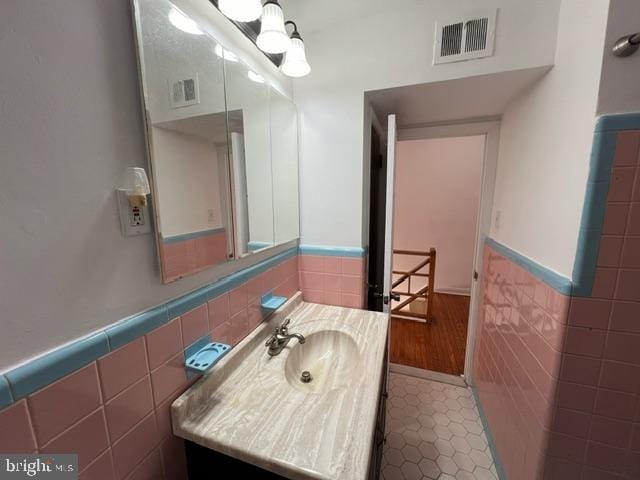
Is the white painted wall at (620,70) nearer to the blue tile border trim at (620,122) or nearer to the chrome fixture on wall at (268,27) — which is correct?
the blue tile border trim at (620,122)

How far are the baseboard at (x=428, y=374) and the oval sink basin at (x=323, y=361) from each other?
1.03 m

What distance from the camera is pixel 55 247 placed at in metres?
0.43

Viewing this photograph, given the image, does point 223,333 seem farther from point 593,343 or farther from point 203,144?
point 593,343

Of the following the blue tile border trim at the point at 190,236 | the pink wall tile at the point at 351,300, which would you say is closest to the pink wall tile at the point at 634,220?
the pink wall tile at the point at 351,300

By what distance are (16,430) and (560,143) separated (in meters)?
1.53

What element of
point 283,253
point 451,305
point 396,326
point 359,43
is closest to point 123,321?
point 283,253

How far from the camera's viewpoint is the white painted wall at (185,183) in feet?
2.03

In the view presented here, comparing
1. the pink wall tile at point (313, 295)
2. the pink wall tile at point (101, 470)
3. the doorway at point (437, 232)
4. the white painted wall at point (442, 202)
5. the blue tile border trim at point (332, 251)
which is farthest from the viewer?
the white painted wall at point (442, 202)

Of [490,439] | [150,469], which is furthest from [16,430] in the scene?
[490,439]

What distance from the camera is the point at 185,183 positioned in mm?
704

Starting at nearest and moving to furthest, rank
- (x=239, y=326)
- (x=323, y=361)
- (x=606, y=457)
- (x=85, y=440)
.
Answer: (x=85, y=440) → (x=606, y=457) → (x=239, y=326) → (x=323, y=361)

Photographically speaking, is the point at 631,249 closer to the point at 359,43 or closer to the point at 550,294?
the point at 550,294

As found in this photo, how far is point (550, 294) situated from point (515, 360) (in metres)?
0.42

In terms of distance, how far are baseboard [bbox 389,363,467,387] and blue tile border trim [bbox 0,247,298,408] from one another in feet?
5.54
